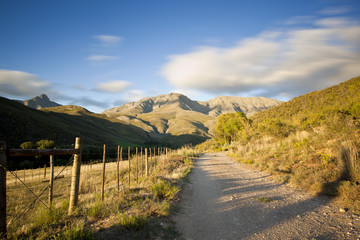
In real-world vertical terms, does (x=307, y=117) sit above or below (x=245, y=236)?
above

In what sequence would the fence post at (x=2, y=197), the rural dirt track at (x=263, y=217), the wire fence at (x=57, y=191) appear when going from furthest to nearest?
1. the wire fence at (x=57, y=191)
2. the rural dirt track at (x=263, y=217)
3. the fence post at (x=2, y=197)

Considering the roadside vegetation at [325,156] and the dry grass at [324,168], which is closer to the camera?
the dry grass at [324,168]

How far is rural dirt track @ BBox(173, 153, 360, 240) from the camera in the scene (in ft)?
13.8

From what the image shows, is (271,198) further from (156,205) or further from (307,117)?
(307,117)

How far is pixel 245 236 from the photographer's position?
168 inches

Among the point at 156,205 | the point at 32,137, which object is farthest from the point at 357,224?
the point at 32,137

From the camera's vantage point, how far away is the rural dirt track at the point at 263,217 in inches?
166

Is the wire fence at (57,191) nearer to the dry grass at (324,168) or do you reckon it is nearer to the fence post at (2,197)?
the fence post at (2,197)

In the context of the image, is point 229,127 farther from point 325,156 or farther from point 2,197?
point 2,197

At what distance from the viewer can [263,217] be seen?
517cm

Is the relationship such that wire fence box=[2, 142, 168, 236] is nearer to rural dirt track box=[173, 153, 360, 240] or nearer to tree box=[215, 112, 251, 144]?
rural dirt track box=[173, 153, 360, 240]

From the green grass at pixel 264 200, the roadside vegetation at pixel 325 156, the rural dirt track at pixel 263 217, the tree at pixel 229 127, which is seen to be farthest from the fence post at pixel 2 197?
the tree at pixel 229 127

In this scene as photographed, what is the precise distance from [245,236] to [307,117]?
16074 mm

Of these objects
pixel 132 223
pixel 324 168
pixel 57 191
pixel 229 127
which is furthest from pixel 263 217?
pixel 229 127
